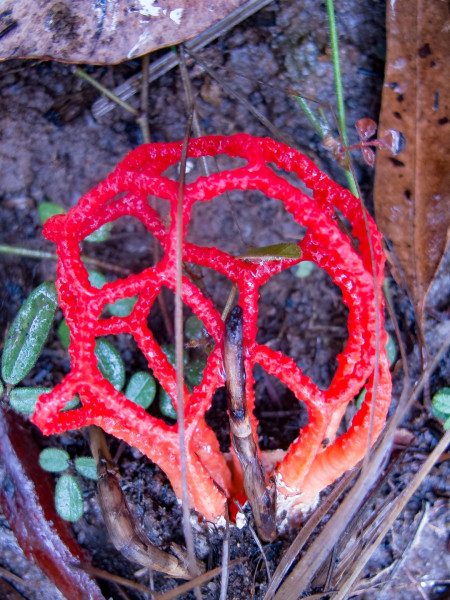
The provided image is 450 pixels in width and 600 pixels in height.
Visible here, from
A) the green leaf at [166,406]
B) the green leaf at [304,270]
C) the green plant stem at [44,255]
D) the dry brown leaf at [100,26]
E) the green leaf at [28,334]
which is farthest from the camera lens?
the green leaf at [304,270]

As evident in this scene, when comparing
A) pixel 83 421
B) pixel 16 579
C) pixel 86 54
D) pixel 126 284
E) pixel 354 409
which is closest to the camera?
pixel 126 284

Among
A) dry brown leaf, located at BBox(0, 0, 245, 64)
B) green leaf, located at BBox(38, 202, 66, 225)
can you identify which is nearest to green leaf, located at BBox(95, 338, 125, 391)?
green leaf, located at BBox(38, 202, 66, 225)

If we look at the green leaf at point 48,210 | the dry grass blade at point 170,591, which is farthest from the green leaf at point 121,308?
the dry grass blade at point 170,591

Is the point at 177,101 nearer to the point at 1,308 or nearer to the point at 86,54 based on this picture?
the point at 86,54

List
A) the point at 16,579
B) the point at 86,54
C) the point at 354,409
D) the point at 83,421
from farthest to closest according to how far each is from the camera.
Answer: the point at 354,409
the point at 16,579
the point at 86,54
the point at 83,421

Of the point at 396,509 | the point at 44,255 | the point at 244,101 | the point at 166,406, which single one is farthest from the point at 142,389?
the point at 244,101

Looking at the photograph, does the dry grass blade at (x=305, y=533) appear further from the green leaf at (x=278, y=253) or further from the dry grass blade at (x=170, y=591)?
the green leaf at (x=278, y=253)

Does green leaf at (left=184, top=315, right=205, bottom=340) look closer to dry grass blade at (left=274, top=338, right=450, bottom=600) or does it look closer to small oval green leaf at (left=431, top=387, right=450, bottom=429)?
dry grass blade at (left=274, top=338, right=450, bottom=600)

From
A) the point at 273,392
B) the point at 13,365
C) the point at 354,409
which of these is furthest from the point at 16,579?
the point at 354,409
